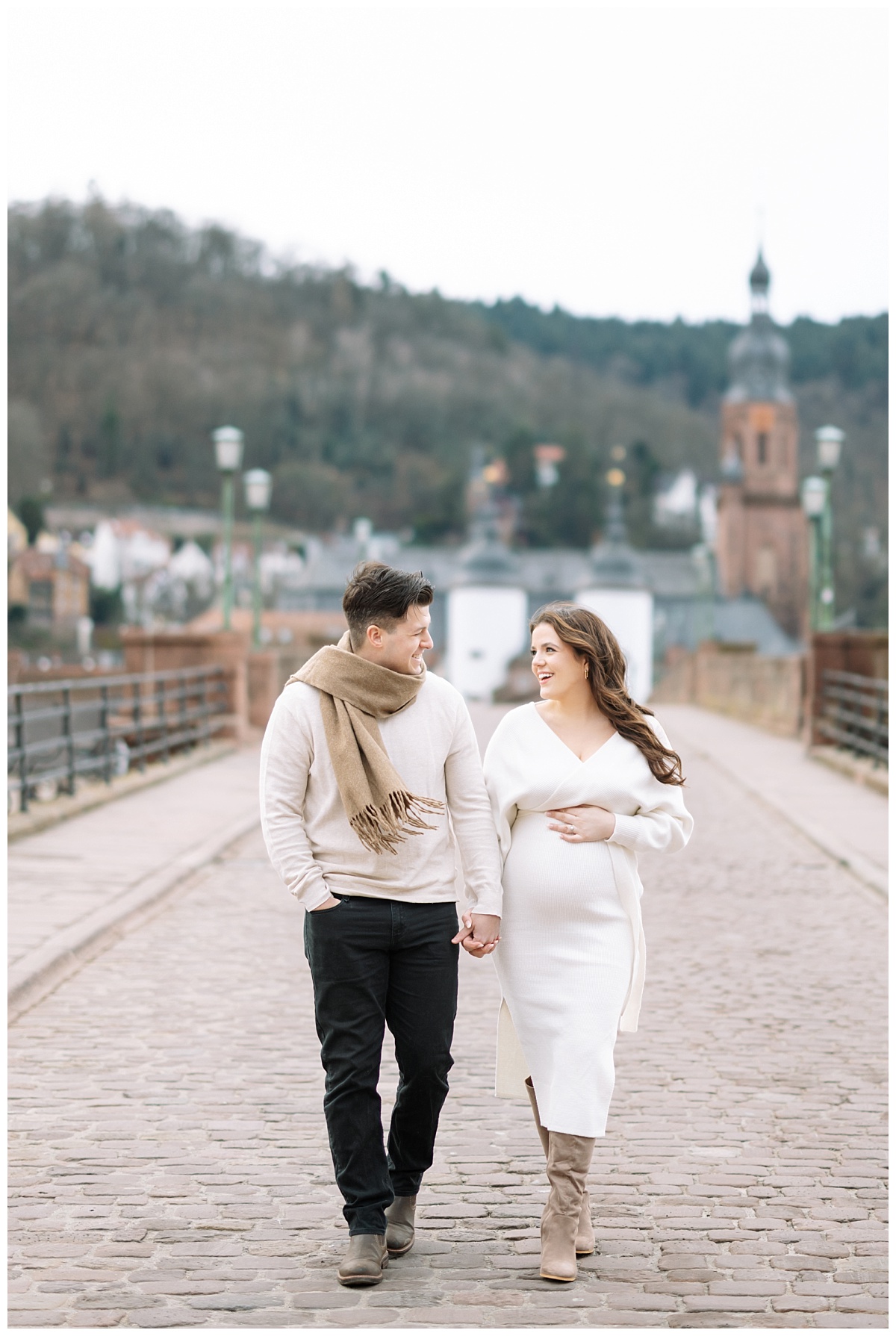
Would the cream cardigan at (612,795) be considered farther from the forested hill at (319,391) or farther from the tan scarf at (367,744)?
the forested hill at (319,391)

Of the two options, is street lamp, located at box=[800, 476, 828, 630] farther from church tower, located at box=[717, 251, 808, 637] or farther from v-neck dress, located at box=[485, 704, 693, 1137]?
church tower, located at box=[717, 251, 808, 637]

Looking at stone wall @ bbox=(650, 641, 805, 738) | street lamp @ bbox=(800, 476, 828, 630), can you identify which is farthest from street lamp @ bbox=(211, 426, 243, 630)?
street lamp @ bbox=(800, 476, 828, 630)

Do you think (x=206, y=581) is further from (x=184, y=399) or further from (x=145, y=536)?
(x=184, y=399)

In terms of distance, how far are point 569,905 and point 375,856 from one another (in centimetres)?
50

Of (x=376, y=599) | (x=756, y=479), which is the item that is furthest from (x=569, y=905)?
(x=756, y=479)

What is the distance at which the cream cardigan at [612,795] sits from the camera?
3.99 meters

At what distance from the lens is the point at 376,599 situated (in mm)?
3922

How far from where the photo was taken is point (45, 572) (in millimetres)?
102750

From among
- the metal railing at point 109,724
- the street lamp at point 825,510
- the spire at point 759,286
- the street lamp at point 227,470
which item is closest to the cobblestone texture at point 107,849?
the metal railing at point 109,724

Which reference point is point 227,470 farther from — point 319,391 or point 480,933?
point 319,391

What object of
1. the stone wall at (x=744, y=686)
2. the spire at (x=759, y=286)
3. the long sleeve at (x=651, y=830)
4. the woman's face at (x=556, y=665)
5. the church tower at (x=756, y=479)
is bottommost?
the stone wall at (x=744, y=686)

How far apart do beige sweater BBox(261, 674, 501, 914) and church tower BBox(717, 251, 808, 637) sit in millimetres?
111515

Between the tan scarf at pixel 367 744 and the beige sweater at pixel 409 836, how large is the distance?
4 centimetres

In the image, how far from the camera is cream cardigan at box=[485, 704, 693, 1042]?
399 centimetres
